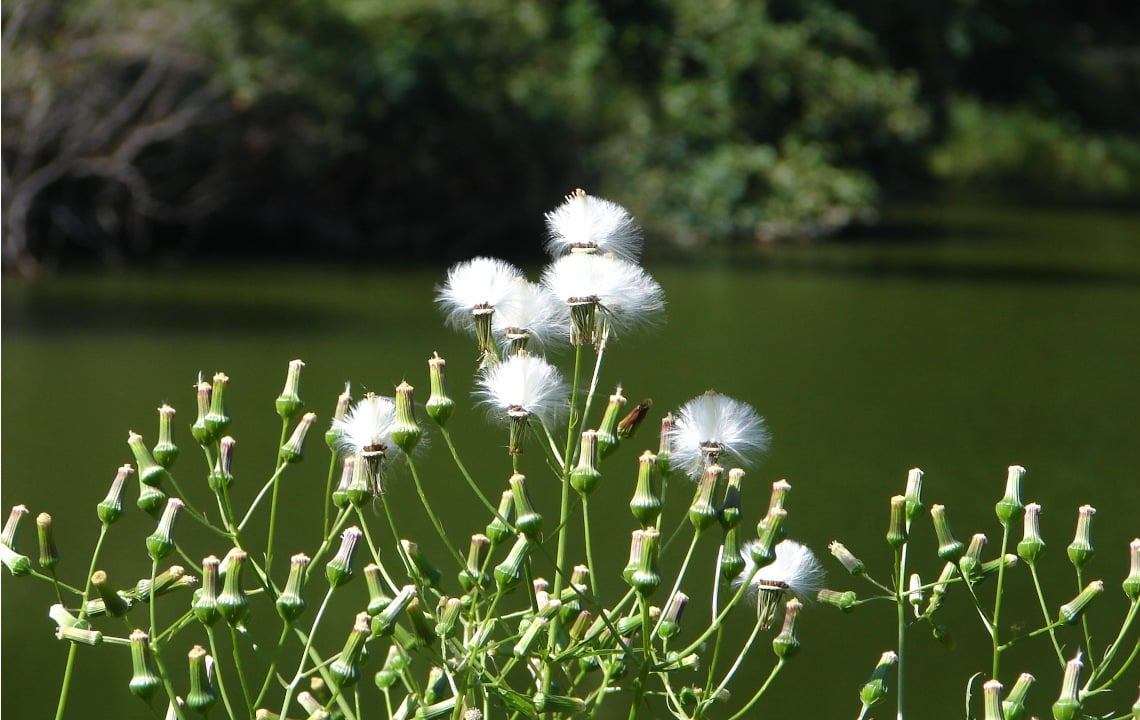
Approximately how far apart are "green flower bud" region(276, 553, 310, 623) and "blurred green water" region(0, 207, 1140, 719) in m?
1.84

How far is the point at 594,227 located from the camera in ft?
4.75

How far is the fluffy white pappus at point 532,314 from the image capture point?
1450 mm

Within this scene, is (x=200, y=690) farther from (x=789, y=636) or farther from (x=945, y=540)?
(x=945, y=540)

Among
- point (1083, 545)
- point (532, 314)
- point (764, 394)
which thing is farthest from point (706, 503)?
point (764, 394)

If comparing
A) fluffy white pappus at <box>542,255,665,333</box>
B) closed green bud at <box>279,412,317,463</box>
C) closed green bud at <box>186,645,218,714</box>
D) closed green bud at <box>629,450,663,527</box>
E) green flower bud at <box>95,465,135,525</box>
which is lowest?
closed green bud at <box>186,645,218,714</box>

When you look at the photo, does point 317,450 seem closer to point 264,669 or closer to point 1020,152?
point 264,669

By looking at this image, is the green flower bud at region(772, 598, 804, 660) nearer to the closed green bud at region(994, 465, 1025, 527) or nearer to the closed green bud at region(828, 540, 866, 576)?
the closed green bud at region(828, 540, 866, 576)

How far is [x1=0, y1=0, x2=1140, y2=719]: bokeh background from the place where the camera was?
4.43m

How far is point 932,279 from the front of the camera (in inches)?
355

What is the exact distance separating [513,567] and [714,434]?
0.68 feet

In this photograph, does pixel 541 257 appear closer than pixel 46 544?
No

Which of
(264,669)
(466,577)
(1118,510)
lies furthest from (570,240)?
(1118,510)

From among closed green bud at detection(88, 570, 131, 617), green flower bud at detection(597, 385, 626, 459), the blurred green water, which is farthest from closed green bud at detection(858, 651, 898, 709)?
the blurred green water

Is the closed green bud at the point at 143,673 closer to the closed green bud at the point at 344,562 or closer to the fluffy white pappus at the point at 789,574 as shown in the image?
the closed green bud at the point at 344,562
